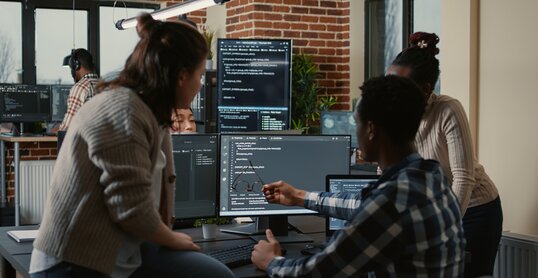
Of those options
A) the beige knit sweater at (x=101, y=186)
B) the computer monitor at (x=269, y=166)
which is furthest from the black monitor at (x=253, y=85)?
the beige knit sweater at (x=101, y=186)

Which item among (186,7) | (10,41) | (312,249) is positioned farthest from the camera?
(10,41)

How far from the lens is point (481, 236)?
10.6 ft

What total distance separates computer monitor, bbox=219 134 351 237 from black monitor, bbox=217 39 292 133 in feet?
11.2

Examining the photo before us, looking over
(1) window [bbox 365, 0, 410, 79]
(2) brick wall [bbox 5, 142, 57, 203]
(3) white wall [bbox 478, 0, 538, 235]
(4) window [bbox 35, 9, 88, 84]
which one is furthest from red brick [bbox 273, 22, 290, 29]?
(3) white wall [bbox 478, 0, 538, 235]

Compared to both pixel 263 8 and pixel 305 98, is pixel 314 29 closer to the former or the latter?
pixel 263 8

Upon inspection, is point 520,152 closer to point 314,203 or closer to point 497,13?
point 497,13

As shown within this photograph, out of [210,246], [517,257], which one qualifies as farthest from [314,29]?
[210,246]

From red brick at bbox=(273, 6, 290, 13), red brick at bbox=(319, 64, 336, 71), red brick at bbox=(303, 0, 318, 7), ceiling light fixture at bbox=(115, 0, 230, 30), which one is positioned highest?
red brick at bbox=(303, 0, 318, 7)

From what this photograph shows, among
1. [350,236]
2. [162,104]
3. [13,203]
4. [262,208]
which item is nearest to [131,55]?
[162,104]

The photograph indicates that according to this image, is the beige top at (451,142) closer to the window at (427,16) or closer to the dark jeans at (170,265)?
the dark jeans at (170,265)

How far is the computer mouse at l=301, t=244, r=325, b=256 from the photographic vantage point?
283cm

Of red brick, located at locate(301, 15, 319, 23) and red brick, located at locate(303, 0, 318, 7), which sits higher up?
red brick, located at locate(303, 0, 318, 7)

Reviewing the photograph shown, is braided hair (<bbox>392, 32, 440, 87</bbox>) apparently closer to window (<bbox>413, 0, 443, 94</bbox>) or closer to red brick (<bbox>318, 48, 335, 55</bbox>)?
window (<bbox>413, 0, 443, 94</bbox>)

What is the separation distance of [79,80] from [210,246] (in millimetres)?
4698
